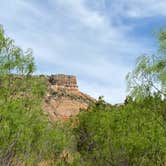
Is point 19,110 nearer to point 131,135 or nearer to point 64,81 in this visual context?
point 131,135

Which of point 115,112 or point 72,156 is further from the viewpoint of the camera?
point 72,156

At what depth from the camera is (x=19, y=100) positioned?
71.9ft

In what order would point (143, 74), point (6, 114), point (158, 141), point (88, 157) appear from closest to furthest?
point (6, 114)
point (158, 141)
point (143, 74)
point (88, 157)

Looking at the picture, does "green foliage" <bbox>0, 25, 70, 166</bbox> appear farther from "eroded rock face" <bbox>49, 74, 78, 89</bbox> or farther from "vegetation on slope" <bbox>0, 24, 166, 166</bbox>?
"eroded rock face" <bbox>49, 74, 78, 89</bbox>

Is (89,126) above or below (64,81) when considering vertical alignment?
below

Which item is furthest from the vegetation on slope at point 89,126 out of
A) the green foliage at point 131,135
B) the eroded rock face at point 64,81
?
the eroded rock face at point 64,81

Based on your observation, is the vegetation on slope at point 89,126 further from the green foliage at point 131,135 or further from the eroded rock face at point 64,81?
the eroded rock face at point 64,81

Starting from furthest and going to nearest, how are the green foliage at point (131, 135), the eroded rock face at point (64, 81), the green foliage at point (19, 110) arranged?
the eroded rock face at point (64, 81), the green foliage at point (131, 135), the green foliage at point (19, 110)

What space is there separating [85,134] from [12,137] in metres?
12.0

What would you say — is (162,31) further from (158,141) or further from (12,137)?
(12,137)

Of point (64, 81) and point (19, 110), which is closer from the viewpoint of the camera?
point (19, 110)

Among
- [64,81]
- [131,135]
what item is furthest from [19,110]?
[64,81]

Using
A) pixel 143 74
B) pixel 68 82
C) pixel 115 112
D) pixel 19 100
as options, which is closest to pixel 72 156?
pixel 115 112

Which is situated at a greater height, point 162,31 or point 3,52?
point 162,31
